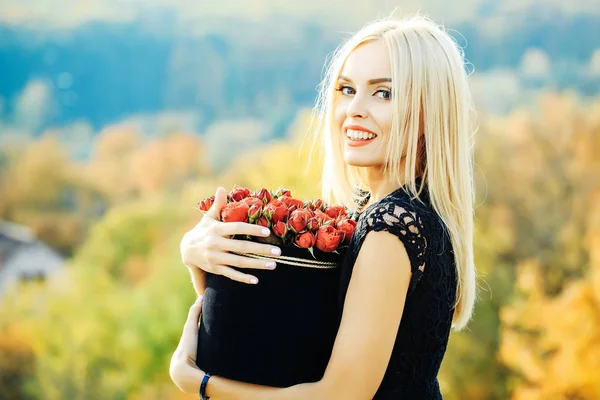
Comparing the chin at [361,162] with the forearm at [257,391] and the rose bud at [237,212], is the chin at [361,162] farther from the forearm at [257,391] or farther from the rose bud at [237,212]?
the forearm at [257,391]

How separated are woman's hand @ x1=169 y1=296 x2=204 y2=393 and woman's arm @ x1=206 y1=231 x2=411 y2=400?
0.44 ft

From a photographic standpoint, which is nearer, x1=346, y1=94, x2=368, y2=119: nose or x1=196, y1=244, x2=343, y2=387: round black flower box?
x1=196, y1=244, x2=343, y2=387: round black flower box

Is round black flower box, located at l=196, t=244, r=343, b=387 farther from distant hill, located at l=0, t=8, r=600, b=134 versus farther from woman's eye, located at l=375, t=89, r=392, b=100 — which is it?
distant hill, located at l=0, t=8, r=600, b=134

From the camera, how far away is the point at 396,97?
1488 mm

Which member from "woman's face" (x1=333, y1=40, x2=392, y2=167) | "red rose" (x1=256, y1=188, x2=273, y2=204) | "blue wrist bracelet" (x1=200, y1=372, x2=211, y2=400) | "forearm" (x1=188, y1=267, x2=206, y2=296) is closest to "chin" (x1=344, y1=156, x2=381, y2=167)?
"woman's face" (x1=333, y1=40, x2=392, y2=167)

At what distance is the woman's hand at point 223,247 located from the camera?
1373 millimetres

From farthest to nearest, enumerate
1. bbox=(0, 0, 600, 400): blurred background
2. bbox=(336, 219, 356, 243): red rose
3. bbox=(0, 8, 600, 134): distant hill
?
bbox=(0, 8, 600, 134): distant hill < bbox=(0, 0, 600, 400): blurred background < bbox=(336, 219, 356, 243): red rose

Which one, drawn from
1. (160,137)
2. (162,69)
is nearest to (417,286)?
(160,137)

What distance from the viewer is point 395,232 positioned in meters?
1.38

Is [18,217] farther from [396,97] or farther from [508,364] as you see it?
[396,97]

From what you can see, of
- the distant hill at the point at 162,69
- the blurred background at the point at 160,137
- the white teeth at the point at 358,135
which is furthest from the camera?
the distant hill at the point at 162,69

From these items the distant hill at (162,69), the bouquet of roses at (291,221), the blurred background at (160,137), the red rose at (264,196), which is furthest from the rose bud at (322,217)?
the distant hill at (162,69)

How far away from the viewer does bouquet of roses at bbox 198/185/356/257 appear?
1378mm

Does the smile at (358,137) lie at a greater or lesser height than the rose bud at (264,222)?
greater
